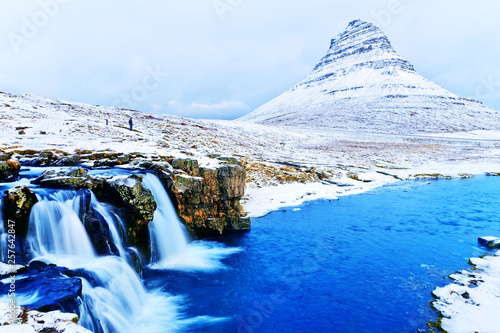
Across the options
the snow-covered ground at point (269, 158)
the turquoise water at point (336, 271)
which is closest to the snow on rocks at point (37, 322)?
the turquoise water at point (336, 271)

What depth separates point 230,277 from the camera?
14148 mm

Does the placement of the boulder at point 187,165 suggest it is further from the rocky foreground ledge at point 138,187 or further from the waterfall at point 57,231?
the waterfall at point 57,231

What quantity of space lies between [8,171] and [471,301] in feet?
65.9

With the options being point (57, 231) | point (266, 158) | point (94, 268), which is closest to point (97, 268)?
point (94, 268)

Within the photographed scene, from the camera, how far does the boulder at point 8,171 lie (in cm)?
1347

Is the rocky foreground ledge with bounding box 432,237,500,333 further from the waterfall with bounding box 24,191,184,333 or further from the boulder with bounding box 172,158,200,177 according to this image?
the boulder with bounding box 172,158,200,177

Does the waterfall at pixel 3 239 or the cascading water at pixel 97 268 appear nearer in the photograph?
the cascading water at pixel 97 268

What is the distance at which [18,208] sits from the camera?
10523 mm

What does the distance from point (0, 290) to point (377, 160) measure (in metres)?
54.5

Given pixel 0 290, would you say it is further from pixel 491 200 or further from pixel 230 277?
pixel 491 200

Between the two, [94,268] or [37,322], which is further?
[94,268]

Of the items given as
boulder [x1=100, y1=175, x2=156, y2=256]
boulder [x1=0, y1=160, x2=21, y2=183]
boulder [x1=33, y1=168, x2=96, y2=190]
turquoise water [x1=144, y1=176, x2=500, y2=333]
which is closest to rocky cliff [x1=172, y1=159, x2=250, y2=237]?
turquoise water [x1=144, y1=176, x2=500, y2=333]

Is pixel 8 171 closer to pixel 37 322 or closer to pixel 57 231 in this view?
pixel 57 231

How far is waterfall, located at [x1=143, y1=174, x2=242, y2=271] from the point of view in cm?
1546
